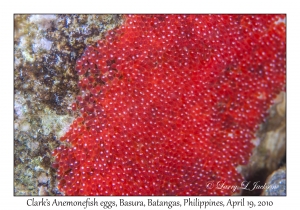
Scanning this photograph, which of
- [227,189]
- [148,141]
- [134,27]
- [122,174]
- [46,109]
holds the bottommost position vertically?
[227,189]

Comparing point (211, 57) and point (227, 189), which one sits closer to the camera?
point (211, 57)

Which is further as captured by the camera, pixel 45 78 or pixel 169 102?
pixel 169 102

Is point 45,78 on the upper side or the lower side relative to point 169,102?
upper

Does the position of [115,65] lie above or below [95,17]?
below
